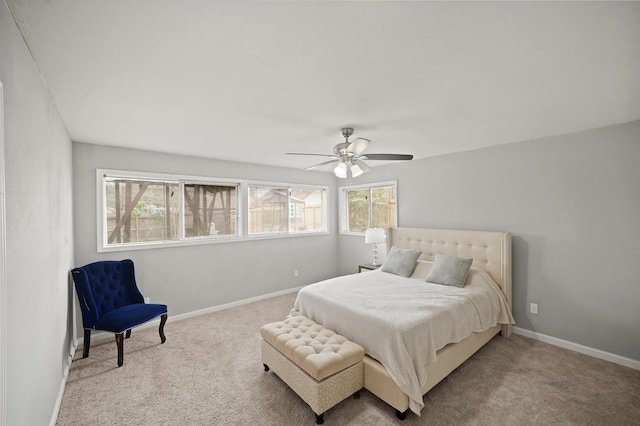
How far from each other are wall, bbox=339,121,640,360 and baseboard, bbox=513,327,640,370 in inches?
1.8

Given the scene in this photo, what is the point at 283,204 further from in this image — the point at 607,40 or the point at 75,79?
the point at 607,40

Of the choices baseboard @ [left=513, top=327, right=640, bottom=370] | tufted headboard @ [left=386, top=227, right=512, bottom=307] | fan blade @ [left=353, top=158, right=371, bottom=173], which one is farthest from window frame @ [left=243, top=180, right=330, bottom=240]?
baseboard @ [left=513, top=327, right=640, bottom=370]

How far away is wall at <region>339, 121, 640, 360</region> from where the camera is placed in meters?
2.77

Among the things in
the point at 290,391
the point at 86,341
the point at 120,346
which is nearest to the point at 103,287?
the point at 86,341

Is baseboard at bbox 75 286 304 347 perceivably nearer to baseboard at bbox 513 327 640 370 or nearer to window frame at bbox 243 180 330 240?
window frame at bbox 243 180 330 240

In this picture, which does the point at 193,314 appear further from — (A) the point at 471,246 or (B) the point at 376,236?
(A) the point at 471,246

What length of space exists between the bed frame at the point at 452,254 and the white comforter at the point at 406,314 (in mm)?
88

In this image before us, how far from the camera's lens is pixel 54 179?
7.49ft

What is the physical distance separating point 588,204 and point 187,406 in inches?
168

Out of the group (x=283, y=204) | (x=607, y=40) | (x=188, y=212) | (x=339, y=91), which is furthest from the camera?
(x=283, y=204)

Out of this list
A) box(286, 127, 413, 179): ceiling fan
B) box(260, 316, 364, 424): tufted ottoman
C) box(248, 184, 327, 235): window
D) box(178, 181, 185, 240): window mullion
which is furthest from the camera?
box(248, 184, 327, 235): window

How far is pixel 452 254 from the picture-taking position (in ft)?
12.8

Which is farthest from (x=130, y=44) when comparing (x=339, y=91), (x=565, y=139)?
(x=565, y=139)

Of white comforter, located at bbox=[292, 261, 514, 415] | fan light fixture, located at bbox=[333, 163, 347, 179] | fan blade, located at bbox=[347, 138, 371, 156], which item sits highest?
fan blade, located at bbox=[347, 138, 371, 156]
